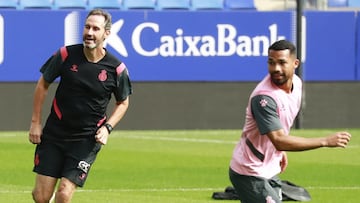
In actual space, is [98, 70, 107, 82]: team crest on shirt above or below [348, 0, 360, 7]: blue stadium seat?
above

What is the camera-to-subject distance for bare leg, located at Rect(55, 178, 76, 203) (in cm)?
1099

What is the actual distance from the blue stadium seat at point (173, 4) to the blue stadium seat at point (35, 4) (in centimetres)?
272

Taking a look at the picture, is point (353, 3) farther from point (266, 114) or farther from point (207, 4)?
point (266, 114)

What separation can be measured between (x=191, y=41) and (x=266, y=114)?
2009 cm

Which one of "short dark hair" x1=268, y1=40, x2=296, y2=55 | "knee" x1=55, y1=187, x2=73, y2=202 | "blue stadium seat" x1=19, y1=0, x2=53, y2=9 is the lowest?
"blue stadium seat" x1=19, y1=0, x2=53, y2=9

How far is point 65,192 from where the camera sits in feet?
36.2

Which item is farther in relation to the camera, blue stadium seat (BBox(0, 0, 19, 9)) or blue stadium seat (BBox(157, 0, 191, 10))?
blue stadium seat (BBox(157, 0, 191, 10))

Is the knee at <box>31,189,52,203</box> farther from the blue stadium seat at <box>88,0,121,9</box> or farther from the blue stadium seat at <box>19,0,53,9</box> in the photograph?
the blue stadium seat at <box>88,0,121,9</box>

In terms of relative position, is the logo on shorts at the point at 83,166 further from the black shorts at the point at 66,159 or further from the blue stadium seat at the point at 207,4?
the blue stadium seat at the point at 207,4

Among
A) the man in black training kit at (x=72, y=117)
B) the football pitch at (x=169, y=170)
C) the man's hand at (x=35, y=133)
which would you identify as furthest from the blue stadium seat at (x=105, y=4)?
the man's hand at (x=35, y=133)

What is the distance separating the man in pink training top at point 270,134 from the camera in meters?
9.42

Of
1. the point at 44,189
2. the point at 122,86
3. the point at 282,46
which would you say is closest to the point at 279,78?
the point at 282,46

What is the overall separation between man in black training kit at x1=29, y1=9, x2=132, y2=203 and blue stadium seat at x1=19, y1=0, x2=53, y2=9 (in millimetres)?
18489

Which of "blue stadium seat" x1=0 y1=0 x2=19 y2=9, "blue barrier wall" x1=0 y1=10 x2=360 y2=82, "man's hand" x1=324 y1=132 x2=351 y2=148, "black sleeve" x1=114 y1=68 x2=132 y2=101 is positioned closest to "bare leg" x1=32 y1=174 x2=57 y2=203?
"black sleeve" x1=114 y1=68 x2=132 y2=101
